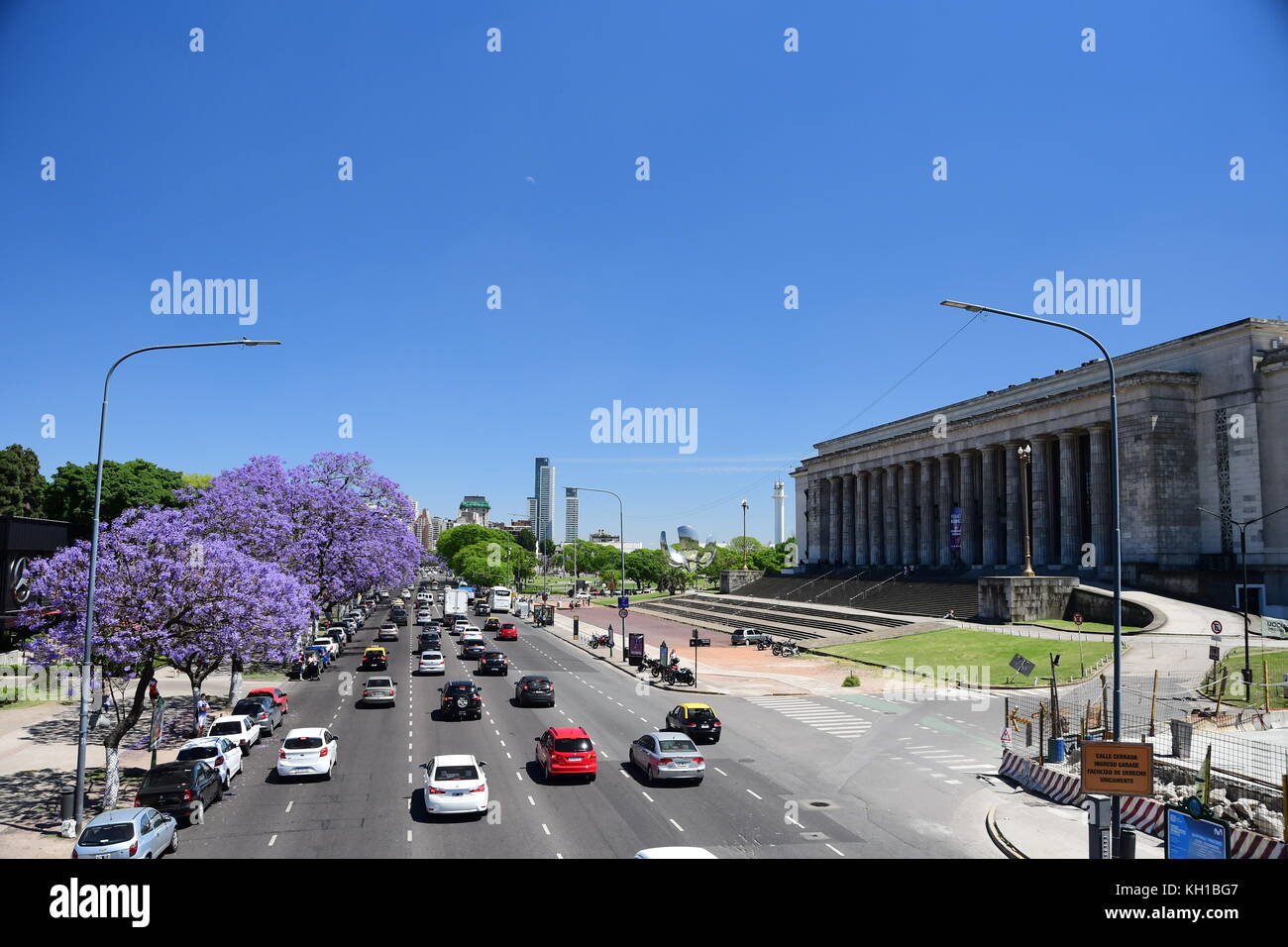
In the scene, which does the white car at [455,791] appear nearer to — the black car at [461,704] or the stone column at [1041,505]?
the black car at [461,704]

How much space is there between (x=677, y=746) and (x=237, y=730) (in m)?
14.4

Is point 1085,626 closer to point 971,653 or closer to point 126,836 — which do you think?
point 971,653

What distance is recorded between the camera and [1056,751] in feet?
81.3

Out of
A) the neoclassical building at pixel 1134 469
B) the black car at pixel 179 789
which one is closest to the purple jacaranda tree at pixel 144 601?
the black car at pixel 179 789

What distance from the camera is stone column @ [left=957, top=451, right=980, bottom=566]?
84.0m

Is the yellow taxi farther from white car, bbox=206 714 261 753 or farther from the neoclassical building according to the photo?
the neoclassical building

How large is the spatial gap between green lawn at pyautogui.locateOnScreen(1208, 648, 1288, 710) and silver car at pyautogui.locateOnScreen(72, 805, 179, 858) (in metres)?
33.2

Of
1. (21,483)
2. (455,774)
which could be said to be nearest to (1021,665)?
(455,774)

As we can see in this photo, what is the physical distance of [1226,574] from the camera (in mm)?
58250

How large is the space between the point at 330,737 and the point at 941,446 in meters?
77.1

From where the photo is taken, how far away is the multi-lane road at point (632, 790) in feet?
57.2
